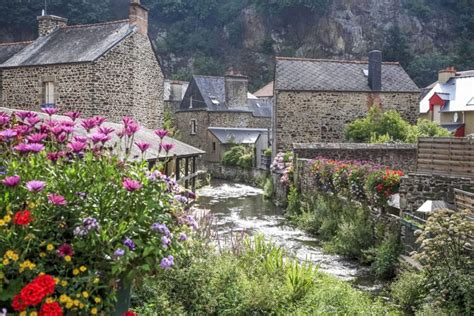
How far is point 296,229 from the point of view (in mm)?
16484

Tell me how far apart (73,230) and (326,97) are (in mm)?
23258

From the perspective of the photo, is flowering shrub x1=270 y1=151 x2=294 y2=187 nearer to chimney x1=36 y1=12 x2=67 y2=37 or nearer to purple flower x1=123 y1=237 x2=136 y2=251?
chimney x1=36 y1=12 x2=67 y2=37

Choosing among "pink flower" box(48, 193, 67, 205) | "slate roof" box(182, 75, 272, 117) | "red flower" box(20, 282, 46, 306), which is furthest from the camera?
"slate roof" box(182, 75, 272, 117)

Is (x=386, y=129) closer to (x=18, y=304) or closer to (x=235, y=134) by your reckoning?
(x=235, y=134)

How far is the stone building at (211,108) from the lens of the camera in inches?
1575

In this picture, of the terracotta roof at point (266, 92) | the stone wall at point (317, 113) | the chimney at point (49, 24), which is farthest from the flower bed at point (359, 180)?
the terracotta roof at point (266, 92)

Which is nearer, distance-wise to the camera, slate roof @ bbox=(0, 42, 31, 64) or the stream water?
the stream water

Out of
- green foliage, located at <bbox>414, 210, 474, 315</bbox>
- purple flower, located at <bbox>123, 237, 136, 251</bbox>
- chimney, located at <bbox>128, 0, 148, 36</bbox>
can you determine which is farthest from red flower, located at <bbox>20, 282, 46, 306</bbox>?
chimney, located at <bbox>128, 0, 148, 36</bbox>

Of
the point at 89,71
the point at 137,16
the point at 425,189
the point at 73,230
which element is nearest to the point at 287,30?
the point at 137,16

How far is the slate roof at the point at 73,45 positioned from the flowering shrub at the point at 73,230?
16977mm

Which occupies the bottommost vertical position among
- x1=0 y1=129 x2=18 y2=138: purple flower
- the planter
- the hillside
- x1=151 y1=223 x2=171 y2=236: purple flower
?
the planter

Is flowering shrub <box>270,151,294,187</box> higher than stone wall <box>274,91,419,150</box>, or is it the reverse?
stone wall <box>274,91,419,150</box>

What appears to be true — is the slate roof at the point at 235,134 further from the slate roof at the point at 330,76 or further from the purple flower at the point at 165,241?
the purple flower at the point at 165,241

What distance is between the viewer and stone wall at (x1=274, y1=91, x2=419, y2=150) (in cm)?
2569
